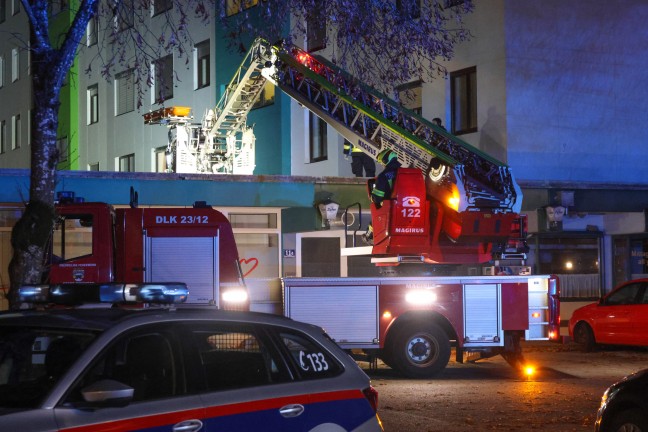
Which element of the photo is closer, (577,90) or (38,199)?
(38,199)

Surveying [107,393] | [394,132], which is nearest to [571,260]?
[394,132]

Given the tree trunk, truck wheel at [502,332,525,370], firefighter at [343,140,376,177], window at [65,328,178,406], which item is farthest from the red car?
window at [65,328,178,406]

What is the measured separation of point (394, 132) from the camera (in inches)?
775

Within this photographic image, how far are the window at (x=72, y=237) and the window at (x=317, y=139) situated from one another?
15.0m

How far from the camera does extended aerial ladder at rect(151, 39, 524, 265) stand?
17.2 meters

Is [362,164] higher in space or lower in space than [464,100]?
lower

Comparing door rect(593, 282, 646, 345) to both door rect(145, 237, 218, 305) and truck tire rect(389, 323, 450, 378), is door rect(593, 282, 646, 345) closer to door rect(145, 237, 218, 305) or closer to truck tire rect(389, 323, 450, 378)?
truck tire rect(389, 323, 450, 378)

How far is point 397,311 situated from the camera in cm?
1526

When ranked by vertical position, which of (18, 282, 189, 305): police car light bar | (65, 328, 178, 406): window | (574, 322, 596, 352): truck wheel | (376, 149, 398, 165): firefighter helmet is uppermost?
(376, 149, 398, 165): firefighter helmet

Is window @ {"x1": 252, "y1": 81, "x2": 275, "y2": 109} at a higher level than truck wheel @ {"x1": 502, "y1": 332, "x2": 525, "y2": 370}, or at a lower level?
higher

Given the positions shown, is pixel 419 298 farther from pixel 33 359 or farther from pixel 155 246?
pixel 33 359

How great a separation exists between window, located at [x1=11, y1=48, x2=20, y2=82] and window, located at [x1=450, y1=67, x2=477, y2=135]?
77.0 feet

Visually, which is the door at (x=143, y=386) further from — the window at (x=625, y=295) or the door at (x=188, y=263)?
the window at (x=625, y=295)

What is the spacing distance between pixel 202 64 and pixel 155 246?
65.6 feet
